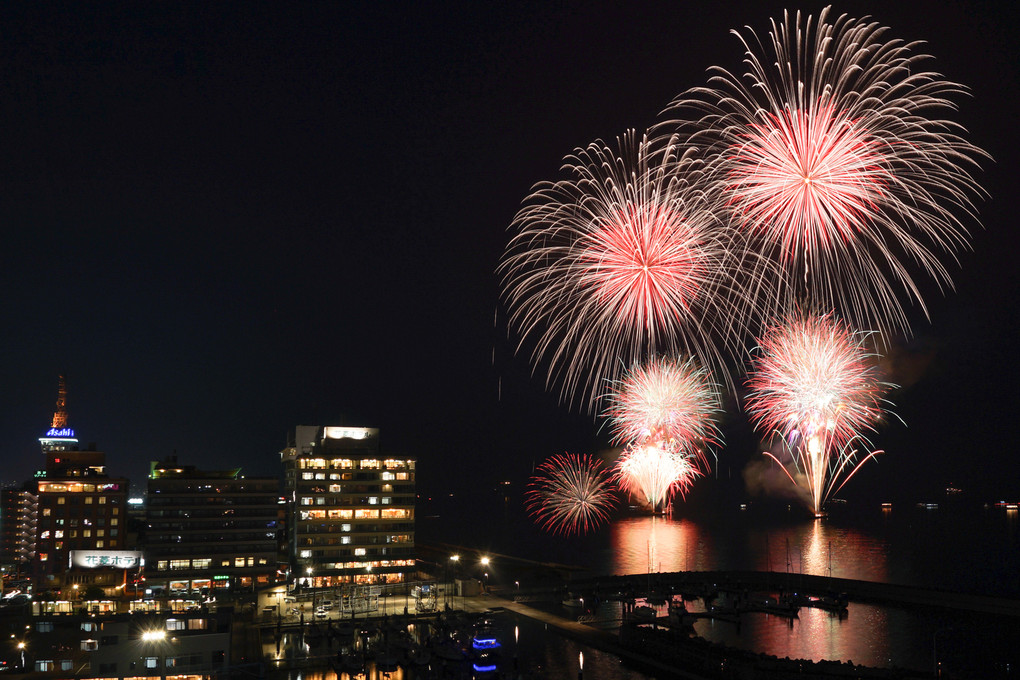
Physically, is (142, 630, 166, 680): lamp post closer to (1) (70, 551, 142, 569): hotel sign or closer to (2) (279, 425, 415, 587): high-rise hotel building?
(2) (279, 425, 415, 587): high-rise hotel building

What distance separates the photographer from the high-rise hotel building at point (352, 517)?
8294 centimetres

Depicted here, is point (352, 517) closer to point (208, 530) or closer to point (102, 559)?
point (208, 530)

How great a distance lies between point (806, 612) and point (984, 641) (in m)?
14.3

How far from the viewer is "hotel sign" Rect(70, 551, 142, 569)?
295 feet

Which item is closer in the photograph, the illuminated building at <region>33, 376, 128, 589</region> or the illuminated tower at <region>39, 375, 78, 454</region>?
the illuminated building at <region>33, 376, 128, 589</region>

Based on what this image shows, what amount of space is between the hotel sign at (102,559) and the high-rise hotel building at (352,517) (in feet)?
65.6

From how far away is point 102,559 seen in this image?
90188 millimetres

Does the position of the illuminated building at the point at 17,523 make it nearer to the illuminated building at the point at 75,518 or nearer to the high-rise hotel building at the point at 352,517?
the illuminated building at the point at 75,518

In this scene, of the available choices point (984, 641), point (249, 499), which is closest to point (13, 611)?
point (249, 499)

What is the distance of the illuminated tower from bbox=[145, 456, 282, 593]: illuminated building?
8318cm

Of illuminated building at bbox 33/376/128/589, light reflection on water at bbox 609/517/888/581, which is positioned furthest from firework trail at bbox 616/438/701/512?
illuminated building at bbox 33/376/128/589

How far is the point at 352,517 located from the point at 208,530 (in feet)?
58.5

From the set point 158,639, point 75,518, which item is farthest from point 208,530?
point 158,639

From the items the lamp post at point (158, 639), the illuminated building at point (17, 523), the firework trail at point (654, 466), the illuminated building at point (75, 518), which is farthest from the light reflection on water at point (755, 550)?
the illuminated building at point (17, 523)
